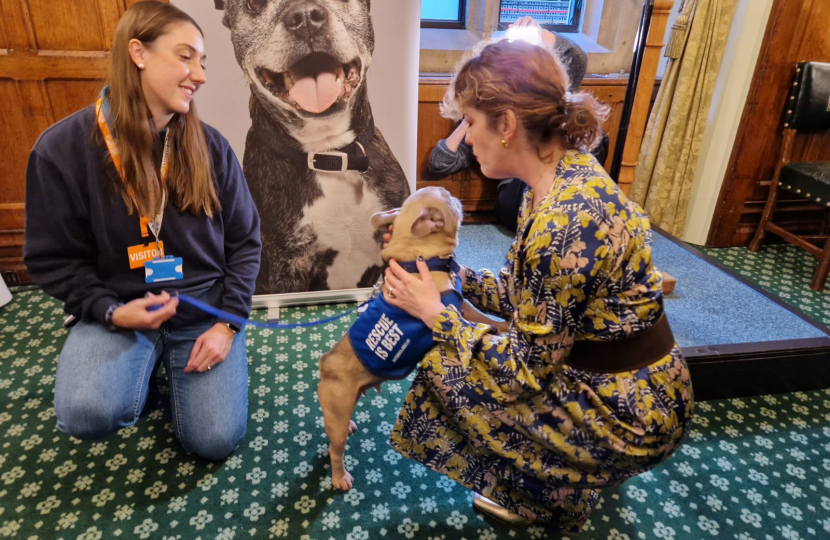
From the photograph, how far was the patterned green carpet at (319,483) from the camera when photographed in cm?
144

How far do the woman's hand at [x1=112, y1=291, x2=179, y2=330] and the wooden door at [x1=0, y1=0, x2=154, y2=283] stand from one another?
1214 mm

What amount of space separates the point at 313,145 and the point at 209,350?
3.32ft

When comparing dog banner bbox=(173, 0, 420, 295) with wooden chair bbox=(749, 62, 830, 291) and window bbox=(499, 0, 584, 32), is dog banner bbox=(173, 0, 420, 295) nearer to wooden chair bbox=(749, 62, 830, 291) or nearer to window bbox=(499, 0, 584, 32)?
window bbox=(499, 0, 584, 32)

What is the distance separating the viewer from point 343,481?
153 cm

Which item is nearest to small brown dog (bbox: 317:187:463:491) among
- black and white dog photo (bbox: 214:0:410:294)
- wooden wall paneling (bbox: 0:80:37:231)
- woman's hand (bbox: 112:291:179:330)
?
woman's hand (bbox: 112:291:179:330)

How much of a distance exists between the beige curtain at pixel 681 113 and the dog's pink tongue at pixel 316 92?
1.95 metres

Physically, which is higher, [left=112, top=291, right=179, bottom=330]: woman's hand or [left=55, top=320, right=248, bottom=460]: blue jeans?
[left=112, top=291, right=179, bottom=330]: woman's hand

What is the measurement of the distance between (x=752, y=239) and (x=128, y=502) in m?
3.75

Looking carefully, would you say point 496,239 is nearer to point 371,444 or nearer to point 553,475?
point 371,444

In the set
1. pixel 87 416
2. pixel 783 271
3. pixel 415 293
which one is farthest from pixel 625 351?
pixel 783 271

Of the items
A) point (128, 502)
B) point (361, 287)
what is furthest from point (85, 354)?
point (361, 287)

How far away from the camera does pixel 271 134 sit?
2158 mm

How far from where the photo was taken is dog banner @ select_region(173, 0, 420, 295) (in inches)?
78.5

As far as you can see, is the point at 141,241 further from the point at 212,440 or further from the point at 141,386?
the point at 212,440
